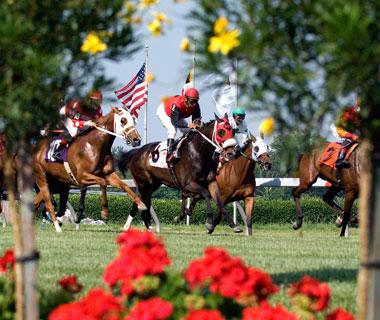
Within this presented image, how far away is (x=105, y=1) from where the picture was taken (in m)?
5.01

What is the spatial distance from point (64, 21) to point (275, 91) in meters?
1.00

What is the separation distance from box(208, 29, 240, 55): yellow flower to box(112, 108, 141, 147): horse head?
1387 centimetres

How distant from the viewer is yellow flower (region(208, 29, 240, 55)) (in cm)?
441

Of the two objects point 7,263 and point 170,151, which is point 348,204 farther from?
point 7,263

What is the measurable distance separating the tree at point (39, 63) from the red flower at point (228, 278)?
0.70m

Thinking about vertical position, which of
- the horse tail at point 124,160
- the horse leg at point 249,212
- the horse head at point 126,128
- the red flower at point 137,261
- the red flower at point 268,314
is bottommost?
the horse leg at point 249,212

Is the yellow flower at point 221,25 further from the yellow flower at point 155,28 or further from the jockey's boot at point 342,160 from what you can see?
the jockey's boot at point 342,160

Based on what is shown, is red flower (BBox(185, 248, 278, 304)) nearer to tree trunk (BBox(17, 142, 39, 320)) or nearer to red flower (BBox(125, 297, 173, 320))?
red flower (BBox(125, 297, 173, 320))

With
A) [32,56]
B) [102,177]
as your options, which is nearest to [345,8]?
[32,56]

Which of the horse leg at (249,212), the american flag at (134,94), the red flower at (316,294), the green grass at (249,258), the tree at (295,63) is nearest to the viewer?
the tree at (295,63)

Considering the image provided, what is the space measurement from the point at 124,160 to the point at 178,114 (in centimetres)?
273

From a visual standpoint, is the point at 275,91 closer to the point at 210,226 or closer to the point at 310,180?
the point at 210,226

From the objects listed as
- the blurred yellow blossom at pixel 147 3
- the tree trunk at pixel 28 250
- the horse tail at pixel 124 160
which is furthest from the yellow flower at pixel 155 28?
the horse tail at pixel 124 160

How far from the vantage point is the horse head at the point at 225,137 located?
1842 centimetres
